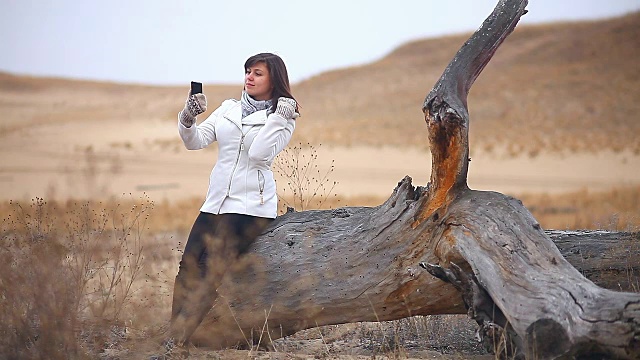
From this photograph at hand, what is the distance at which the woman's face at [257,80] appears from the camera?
5.25 m

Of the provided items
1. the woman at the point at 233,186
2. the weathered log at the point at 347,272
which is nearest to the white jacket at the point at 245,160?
the woman at the point at 233,186

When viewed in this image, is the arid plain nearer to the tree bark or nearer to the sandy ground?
the sandy ground

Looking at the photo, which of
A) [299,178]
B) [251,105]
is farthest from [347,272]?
Answer: [299,178]

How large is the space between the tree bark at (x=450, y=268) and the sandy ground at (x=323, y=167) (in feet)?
49.8

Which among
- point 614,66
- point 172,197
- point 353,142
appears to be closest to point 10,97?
point 353,142

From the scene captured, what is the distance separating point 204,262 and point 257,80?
3.96 feet

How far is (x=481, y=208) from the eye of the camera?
464 cm

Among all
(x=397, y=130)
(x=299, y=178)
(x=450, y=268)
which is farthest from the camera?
(x=397, y=130)

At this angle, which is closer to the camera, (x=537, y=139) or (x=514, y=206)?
(x=514, y=206)

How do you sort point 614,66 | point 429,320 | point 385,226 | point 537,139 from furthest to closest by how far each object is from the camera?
1. point 614,66
2. point 537,139
3. point 429,320
4. point 385,226

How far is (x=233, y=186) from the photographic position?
5102mm

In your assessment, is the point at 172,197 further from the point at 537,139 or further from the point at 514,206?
the point at 537,139

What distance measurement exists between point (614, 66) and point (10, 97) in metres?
55.8

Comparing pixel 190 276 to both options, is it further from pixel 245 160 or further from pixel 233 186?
pixel 245 160
